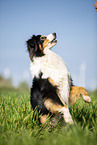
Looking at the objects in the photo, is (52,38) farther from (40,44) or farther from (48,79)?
(48,79)

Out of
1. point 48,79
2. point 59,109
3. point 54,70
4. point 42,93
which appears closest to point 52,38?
point 54,70

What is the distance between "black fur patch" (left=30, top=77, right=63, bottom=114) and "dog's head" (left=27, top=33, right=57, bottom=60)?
41 cm

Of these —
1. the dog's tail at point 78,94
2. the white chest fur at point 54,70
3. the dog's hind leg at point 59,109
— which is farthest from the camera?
the dog's tail at point 78,94

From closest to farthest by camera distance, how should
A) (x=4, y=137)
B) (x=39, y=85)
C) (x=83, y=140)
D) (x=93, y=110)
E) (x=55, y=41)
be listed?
(x=83, y=140) < (x=4, y=137) < (x=39, y=85) < (x=55, y=41) < (x=93, y=110)

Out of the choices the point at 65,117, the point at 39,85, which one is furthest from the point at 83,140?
the point at 39,85

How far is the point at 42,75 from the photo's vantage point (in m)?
2.57

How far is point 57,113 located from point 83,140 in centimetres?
79

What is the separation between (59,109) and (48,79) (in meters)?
0.46

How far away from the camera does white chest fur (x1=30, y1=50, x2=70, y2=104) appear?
8.34ft

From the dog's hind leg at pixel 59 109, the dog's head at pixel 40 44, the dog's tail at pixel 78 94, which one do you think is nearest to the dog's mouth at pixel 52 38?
the dog's head at pixel 40 44

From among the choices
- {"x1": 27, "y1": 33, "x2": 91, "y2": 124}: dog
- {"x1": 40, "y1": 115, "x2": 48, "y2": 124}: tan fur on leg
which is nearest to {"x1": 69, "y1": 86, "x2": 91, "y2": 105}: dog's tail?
{"x1": 27, "y1": 33, "x2": 91, "y2": 124}: dog

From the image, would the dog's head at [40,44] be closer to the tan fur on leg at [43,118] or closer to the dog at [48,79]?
the dog at [48,79]

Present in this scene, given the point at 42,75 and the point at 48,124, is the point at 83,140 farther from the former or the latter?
the point at 42,75

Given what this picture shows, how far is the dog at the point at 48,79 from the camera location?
2.47m
